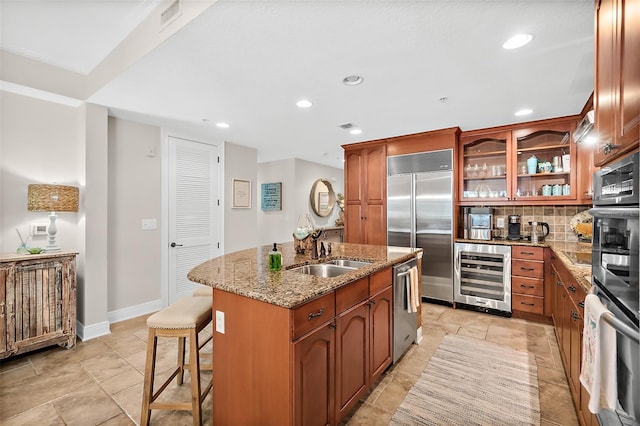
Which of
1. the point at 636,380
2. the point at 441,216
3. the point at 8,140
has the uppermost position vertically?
the point at 8,140

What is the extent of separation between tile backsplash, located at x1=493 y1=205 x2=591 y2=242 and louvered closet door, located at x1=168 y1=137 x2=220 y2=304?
4.16 meters

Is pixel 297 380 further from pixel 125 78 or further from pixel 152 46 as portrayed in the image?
pixel 125 78

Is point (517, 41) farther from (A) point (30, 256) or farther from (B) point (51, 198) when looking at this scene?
(A) point (30, 256)

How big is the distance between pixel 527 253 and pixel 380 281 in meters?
2.38

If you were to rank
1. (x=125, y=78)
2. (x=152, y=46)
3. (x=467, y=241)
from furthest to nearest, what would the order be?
(x=467, y=241) → (x=125, y=78) → (x=152, y=46)

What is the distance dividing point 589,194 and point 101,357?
16.3 feet

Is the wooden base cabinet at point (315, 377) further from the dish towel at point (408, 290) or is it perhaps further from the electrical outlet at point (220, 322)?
the dish towel at point (408, 290)

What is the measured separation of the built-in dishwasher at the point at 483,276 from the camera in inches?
140

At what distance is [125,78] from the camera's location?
2441 mm

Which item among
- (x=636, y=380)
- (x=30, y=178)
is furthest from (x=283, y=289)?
(x=30, y=178)

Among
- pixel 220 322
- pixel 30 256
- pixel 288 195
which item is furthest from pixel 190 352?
pixel 288 195

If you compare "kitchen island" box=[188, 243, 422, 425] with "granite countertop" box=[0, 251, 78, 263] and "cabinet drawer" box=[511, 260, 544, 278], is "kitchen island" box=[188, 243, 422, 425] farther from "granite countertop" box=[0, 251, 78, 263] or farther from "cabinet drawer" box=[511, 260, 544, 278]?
"cabinet drawer" box=[511, 260, 544, 278]

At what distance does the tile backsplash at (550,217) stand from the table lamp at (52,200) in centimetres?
508

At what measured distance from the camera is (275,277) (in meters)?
1.75
